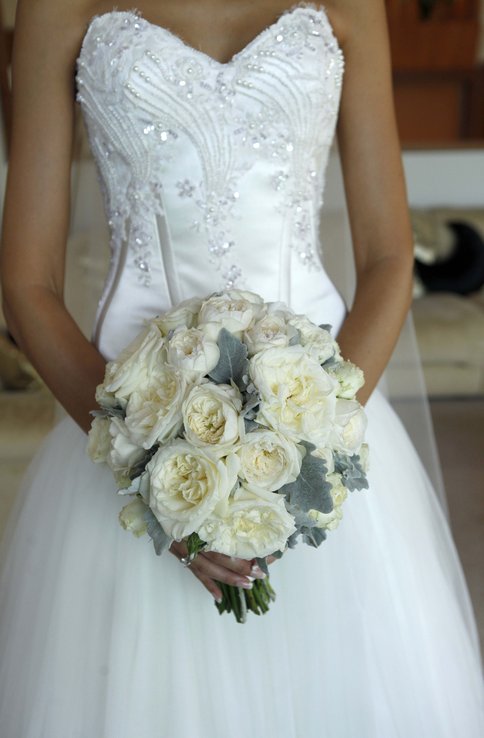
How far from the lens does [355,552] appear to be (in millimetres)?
1232

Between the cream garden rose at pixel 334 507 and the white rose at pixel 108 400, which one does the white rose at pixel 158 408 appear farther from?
the cream garden rose at pixel 334 507

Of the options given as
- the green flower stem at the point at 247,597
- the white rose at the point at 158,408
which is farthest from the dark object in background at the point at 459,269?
the white rose at the point at 158,408

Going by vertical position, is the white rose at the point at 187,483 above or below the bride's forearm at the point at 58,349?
below

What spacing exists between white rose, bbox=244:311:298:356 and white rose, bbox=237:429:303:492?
0.32 feet

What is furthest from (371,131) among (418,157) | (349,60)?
(418,157)

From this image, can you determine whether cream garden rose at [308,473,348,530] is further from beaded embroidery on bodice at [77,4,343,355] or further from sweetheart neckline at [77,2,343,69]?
sweetheart neckline at [77,2,343,69]

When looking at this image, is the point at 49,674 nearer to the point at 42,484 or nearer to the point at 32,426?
the point at 42,484

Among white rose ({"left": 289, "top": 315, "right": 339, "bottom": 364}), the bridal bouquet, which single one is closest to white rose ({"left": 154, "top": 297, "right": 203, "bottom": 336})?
the bridal bouquet

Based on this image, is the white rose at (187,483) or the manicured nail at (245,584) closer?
the white rose at (187,483)

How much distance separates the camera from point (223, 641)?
44.5 inches

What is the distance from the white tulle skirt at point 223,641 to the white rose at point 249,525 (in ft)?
0.84

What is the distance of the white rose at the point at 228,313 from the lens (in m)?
0.94

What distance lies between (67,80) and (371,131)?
19.9 inches

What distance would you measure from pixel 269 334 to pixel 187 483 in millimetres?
192
